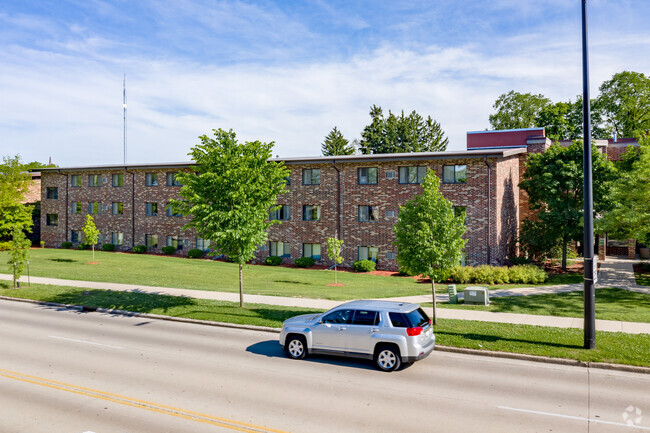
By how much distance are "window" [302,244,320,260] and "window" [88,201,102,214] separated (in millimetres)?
24057

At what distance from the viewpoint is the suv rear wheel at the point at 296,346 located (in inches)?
562

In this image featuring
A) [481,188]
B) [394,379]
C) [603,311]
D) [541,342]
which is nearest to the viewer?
[394,379]

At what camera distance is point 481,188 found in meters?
33.6

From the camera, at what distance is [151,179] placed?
47.2m

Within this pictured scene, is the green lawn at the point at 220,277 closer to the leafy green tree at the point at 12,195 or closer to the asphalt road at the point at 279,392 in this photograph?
the leafy green tree at the point at 12,195

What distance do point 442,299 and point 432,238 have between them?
7243 mm

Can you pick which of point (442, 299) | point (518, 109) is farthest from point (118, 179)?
point (518, 109)

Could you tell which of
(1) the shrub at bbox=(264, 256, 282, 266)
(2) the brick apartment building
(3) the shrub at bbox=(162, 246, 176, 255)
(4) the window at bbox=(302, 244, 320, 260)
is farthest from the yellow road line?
(3) the shrub at bbox=(162, 246, 176, 255)

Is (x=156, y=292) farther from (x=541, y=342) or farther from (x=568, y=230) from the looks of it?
(x=568, y=230)

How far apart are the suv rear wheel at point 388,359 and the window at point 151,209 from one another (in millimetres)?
38230

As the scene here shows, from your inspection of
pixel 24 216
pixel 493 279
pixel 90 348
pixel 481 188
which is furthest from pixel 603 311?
pixel 24 216

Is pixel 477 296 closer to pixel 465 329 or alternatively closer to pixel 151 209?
pixel 465 329

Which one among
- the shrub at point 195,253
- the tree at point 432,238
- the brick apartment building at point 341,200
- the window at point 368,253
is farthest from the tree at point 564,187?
the shrub at point 195,253

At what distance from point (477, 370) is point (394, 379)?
8.04 ft
